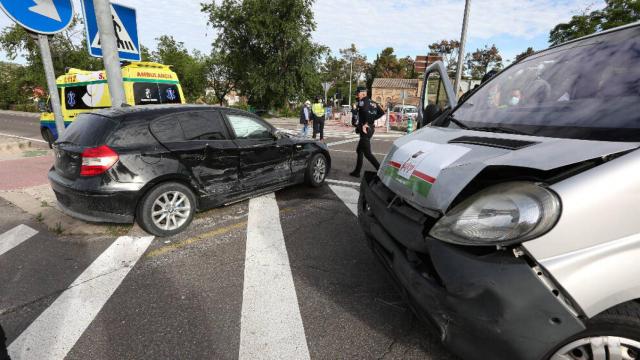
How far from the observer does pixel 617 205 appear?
1.29 metres

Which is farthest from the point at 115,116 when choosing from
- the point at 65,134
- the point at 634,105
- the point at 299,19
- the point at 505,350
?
the point at 299,19

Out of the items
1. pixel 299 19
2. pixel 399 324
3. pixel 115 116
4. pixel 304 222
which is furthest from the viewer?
pixel 299 19

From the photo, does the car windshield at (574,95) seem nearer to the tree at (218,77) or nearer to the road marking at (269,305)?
the road marking at (269,305)

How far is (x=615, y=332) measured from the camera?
4.36 ft

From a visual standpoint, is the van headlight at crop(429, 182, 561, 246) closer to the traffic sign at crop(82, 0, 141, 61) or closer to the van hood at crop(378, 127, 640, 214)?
the van hood at crop(378, 127, 640, 214)

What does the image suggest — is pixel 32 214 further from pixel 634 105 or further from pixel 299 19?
pixel 299 19

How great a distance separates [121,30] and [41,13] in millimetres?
1119

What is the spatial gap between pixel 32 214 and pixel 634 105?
650 centimetres

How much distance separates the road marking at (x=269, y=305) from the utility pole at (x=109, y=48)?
9.97 ft

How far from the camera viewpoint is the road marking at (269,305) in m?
2.13

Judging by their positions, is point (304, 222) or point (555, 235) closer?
point (555, 235)

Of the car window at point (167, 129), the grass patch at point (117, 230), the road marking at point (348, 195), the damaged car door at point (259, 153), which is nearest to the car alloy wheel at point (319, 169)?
the road marking at point (348, 195)

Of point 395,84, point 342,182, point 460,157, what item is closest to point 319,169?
point 342,182

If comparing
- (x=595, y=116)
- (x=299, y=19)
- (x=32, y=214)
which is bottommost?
(x=32, y=214)
